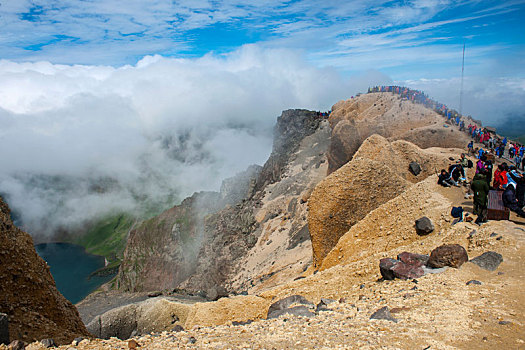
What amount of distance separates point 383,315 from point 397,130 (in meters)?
35.0

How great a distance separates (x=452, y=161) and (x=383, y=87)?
36.2m

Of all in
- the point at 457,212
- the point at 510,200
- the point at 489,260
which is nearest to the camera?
the point at 489,260

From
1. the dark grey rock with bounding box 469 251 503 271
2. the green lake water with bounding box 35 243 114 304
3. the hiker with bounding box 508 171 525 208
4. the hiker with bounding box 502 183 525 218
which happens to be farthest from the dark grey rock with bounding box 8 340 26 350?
the green lake water with bounding box 35 243 114 304

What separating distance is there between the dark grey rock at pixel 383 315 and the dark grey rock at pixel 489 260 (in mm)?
3856

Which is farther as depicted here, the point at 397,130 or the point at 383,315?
the point at 397,130

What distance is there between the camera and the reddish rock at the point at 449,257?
34.5 feet

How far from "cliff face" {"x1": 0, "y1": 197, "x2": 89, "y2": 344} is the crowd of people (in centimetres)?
1483

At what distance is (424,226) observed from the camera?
1424cm

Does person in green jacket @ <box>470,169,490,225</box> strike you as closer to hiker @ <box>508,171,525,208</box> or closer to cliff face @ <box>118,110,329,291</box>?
hiker @ <box>508,171,525,208</box>

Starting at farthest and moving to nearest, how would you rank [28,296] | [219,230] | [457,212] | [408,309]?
[219,230] < [457,212] < [28,296] < [408,309]

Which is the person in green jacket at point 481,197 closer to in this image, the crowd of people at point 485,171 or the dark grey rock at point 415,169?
the crowd of people at point 485,171

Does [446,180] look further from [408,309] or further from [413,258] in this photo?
[408,309]

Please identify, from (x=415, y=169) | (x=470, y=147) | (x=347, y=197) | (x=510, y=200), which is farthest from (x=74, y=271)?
(x=510, y=200)

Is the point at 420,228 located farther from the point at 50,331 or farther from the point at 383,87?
the point at 383,87
